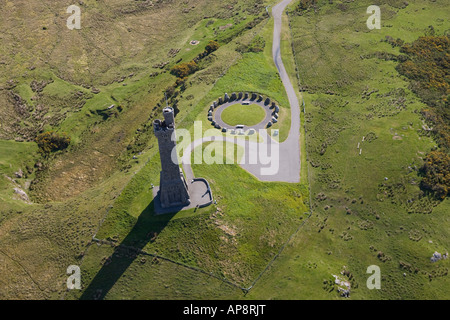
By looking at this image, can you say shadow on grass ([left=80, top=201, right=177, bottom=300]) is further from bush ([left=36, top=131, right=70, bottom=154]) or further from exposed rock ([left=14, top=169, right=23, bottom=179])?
bush ([left=36, top=131, right=70, bottom=154])

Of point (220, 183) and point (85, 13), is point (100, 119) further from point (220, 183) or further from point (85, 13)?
point (85, 13)

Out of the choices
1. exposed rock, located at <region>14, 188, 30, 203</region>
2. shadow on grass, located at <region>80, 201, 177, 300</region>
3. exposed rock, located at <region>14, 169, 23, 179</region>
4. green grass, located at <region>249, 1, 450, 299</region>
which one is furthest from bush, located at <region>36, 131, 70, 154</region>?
green grass, located at <region>249, 1, 450, 299</region>

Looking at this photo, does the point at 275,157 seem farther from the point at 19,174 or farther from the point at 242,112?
the point at 19,174

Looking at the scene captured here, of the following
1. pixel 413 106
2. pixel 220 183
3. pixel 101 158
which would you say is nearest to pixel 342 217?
pixel 220 183

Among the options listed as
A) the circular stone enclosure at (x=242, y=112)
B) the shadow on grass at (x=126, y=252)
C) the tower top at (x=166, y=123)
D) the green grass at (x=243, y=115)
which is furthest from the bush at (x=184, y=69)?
the tower top at (x=166, y=123)

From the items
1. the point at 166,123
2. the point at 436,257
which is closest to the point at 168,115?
the point at 166,123

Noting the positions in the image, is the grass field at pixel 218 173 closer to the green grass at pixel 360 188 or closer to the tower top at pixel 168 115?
the green grass at pixel 360 188
